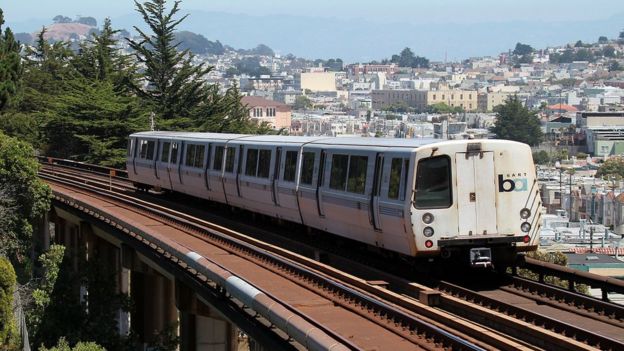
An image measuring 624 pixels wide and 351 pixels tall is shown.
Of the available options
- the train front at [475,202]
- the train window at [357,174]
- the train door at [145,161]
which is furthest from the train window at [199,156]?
the train front at [475,202]

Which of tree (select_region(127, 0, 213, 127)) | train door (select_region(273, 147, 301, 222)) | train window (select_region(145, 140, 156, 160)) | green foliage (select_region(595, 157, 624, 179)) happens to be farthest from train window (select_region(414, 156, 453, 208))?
green foliage (select_region(595, 157, 624, 179))

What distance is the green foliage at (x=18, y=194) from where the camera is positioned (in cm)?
3678

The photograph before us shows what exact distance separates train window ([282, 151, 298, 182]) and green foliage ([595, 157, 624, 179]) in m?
155

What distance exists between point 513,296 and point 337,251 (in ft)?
17.9

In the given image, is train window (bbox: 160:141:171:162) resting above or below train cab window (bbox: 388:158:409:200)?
below

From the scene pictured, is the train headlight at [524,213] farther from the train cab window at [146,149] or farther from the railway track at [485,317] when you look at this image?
the train cab window at [146,149]

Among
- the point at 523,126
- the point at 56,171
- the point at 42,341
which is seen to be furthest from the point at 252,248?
the point at 523,126

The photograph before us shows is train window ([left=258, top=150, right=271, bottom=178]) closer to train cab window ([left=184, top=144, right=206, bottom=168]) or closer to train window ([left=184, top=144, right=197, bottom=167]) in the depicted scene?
train cab window ([left=184, top=144, right=206, bottom=168])

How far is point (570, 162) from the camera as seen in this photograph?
19900 centimetres

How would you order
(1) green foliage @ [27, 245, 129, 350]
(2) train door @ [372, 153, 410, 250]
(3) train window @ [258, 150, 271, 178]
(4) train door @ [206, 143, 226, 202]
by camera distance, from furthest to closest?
(4) train door @ [206, 143, 226, 202] → (1) green foliage @ [27, 245, 129, 350] → (3) train window @ [258, 150, 271, 178] → (2) train door @ [372, 153, 410, 250]

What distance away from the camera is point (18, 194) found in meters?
37.2

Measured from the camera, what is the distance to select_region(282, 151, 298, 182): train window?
24.0 metres

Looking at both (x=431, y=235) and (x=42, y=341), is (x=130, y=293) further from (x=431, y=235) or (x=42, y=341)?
(x=431, y=235)

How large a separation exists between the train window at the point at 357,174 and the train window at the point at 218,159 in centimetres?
992
